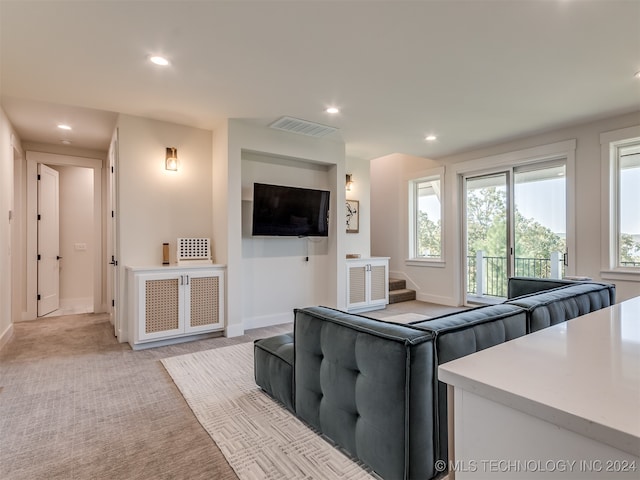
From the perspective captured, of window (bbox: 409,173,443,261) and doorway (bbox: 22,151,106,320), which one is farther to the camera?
window (bbox: 409,173,443,261)

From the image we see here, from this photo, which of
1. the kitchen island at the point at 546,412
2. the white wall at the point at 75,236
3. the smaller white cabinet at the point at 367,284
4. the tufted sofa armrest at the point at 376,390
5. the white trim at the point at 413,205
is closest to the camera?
the kitchen island at the point at 546,412

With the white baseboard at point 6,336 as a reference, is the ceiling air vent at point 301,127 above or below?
above

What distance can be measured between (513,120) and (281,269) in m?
3.45

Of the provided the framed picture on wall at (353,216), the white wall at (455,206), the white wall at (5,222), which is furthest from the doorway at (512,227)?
the white wall at (5,222)

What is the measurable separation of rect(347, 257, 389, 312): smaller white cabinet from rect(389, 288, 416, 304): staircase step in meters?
0.30

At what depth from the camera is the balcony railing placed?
4.59m

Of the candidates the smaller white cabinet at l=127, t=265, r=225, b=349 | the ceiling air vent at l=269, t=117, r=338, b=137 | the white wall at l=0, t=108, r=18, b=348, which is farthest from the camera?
the ceiling air vent at l=269, t=117, r=338, b=137

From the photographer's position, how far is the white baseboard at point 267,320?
14.5 ft

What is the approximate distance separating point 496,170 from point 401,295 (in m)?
2.54

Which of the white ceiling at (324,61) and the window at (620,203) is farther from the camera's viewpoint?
the window at (620,203)

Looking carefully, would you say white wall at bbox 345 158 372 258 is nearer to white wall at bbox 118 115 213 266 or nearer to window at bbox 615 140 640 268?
white wall at bbox 118 115 213 266

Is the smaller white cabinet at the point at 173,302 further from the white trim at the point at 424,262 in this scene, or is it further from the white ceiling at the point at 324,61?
the white trim at the point at 424,262

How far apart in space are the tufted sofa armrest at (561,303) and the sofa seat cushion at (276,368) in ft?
4.56

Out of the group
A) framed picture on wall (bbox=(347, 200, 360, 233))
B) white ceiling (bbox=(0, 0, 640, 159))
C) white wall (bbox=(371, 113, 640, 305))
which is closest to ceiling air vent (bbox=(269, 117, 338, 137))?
white ceiling (bbox=(0, 0, 640, 159))
